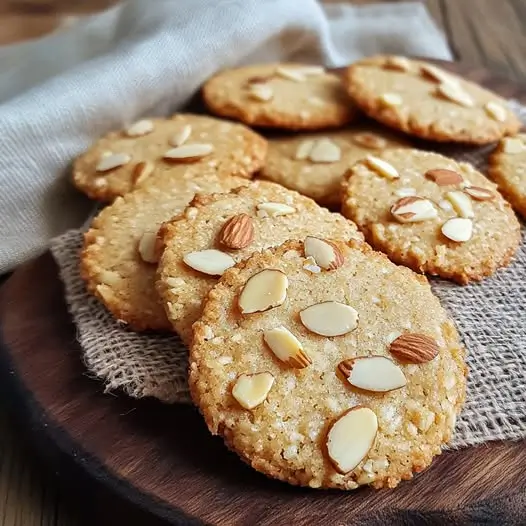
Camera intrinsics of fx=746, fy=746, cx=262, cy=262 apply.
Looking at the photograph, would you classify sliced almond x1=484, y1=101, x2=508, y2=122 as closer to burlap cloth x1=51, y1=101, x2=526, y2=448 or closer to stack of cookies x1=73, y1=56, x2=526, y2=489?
stack of cookies x1=73, y1=56, x2=526, y2=489

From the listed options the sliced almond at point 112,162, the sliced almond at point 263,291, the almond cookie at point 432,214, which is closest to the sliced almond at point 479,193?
the almond cookie at point 432,214

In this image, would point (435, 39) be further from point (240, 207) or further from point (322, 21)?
Result: point (240, 207)

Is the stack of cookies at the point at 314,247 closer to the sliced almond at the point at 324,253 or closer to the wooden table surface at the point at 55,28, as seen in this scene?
the sliced almond at the point at 324,253

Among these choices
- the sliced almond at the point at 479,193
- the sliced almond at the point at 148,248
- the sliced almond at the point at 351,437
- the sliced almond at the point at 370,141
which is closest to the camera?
the sliced almond at the point at 351,437

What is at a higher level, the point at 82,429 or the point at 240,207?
the point at 240,207

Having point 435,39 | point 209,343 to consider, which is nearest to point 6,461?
point 209,343
